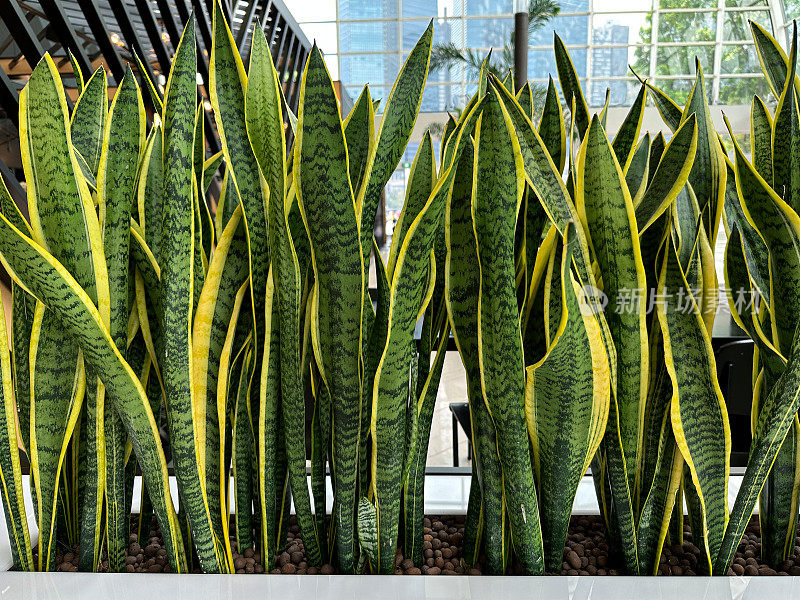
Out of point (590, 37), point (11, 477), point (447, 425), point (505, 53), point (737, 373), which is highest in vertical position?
point (590, 37)

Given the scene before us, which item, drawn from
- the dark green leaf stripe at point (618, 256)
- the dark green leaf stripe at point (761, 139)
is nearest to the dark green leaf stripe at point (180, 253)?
the dark green leaf stripe at point (618, 256)

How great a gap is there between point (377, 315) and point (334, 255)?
0.08 meters

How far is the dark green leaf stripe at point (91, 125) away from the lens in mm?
566

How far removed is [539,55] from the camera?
1036 cm

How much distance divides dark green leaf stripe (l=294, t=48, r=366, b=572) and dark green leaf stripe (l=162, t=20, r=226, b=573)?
0.31 feet

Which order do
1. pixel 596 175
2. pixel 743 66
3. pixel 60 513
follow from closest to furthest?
1. pixel 596 175
2. pixel 60 513
3. pixel 743 66

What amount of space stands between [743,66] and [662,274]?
1167 cm


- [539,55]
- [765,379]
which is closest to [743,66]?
[539,55]

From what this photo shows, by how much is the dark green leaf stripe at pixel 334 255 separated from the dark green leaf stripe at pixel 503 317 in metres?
0.10

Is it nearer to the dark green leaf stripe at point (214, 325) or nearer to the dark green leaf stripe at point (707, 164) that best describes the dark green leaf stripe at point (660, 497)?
the dark green leaf stripe at point (707, 164)

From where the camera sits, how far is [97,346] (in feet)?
1.54

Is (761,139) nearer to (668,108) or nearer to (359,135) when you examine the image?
(668,108)

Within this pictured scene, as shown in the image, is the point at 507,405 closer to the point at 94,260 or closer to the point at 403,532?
the point at 403,532

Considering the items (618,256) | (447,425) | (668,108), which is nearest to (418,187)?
(618,256)
